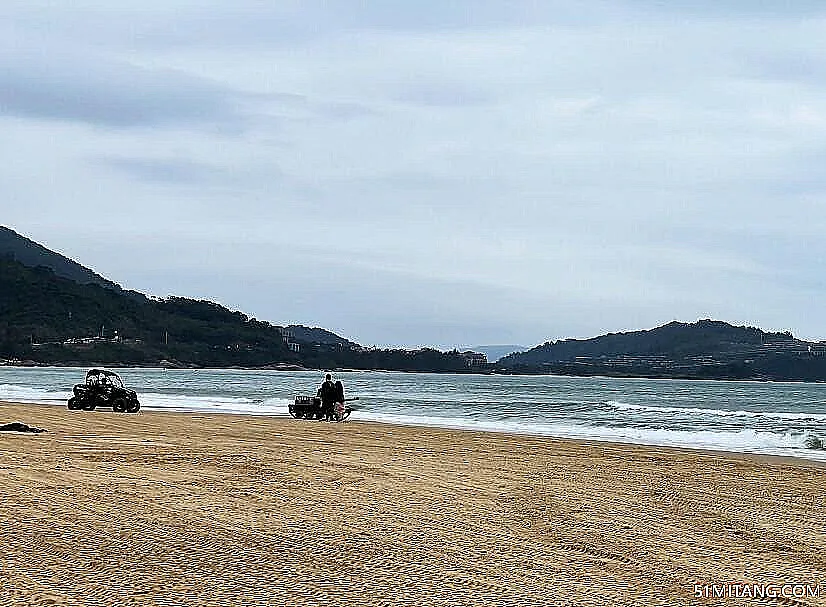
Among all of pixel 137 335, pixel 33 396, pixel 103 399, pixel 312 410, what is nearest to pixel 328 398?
pixel 312 410

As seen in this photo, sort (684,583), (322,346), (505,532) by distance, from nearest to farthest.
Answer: (684,583)
(505,532)
(322,346)

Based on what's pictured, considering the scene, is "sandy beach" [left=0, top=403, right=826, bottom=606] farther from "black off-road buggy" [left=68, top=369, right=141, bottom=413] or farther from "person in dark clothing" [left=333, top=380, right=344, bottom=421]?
"black off-road buggy" [left=68, top=369, right=141, bottom=413]

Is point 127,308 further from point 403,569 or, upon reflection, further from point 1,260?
point 403,569

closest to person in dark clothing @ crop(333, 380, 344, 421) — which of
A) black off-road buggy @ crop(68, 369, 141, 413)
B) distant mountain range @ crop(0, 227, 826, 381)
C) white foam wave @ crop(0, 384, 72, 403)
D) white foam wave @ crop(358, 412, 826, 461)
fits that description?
white foam wave @ crop(358, 412, 826, 461)

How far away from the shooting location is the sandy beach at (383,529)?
6.54m

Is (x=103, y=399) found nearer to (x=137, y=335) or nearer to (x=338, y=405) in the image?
(x=338, y=405)

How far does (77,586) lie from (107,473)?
212 inches

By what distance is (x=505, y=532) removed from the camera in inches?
341

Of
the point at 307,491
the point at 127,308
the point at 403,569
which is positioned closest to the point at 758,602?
the point at 403,569

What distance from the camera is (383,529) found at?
870 cm

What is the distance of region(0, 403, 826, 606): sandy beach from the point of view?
21.5 feet

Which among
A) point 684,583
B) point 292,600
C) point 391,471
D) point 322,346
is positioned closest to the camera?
point 292,600

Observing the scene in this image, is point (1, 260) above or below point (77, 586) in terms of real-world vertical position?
above

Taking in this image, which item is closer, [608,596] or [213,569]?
[608,596]
